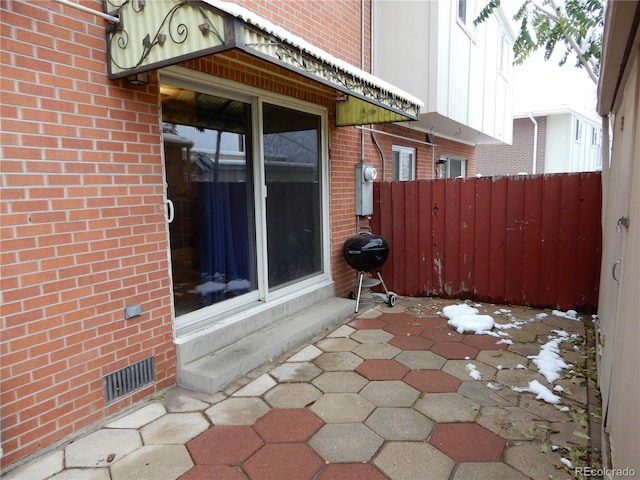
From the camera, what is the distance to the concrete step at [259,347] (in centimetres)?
312

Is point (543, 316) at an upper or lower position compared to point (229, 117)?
lower

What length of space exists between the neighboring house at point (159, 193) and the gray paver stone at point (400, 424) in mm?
1224

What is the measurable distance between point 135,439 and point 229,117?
2.78m

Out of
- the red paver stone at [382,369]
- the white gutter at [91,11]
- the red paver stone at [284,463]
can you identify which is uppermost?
the white gutter at [91,11]

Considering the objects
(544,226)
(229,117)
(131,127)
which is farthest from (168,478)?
(544,226)

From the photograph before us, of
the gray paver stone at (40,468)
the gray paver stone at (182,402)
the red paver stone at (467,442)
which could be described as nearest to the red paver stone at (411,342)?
the red paver stone at (467,442)

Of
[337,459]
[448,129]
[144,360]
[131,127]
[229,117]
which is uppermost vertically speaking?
[448,129]

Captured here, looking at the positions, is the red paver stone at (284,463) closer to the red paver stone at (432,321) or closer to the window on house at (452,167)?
the red paver stone at (432,321)

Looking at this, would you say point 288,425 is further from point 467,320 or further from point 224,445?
point 467,320

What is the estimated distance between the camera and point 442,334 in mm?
4309

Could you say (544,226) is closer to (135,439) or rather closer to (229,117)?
(229,117)

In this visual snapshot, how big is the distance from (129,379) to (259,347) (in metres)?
1.12

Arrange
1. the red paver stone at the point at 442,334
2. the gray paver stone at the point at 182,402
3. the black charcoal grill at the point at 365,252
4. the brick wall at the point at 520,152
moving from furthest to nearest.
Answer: the brick wall at the point at 520,152 < the black charcoal grill at the point at 365,252 < the red paver stone at the point at 442,334 < the gray paver stone at the point at 182,402

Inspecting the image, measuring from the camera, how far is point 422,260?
582 cm
